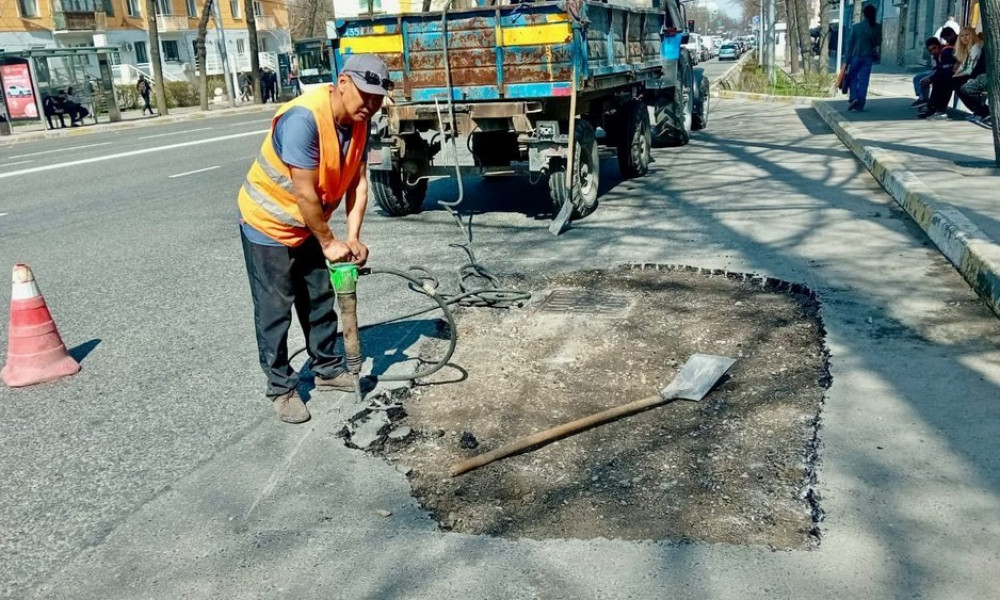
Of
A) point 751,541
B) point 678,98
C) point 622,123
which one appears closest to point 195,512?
point 751,541

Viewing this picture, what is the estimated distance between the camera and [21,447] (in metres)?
3.84

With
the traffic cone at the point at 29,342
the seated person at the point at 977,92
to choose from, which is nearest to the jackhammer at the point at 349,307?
the traffic cone at the point at 29,342

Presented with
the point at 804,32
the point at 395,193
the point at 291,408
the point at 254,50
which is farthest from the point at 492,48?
the point at 254,50

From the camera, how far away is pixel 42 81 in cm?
2484

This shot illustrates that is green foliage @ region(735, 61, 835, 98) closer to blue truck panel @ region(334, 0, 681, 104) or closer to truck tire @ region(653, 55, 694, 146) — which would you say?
truck tire @ region(653, 55, 694, 146)

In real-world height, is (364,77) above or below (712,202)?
above

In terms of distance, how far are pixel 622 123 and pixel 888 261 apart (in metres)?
4.31

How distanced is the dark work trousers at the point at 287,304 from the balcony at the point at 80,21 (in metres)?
48.9

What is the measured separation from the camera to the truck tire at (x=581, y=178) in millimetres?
7676

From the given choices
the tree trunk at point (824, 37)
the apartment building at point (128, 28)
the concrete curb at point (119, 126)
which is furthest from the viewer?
the apartment building at point (128, 28)

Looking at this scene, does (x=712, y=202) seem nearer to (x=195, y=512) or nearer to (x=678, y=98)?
(x=678, y=98)

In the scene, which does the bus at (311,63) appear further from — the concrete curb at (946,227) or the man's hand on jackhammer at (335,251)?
the man's hand on jackhammer at (335,251)

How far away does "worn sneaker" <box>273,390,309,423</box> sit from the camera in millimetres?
3936

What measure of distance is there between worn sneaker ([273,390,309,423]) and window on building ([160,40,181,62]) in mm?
55253
